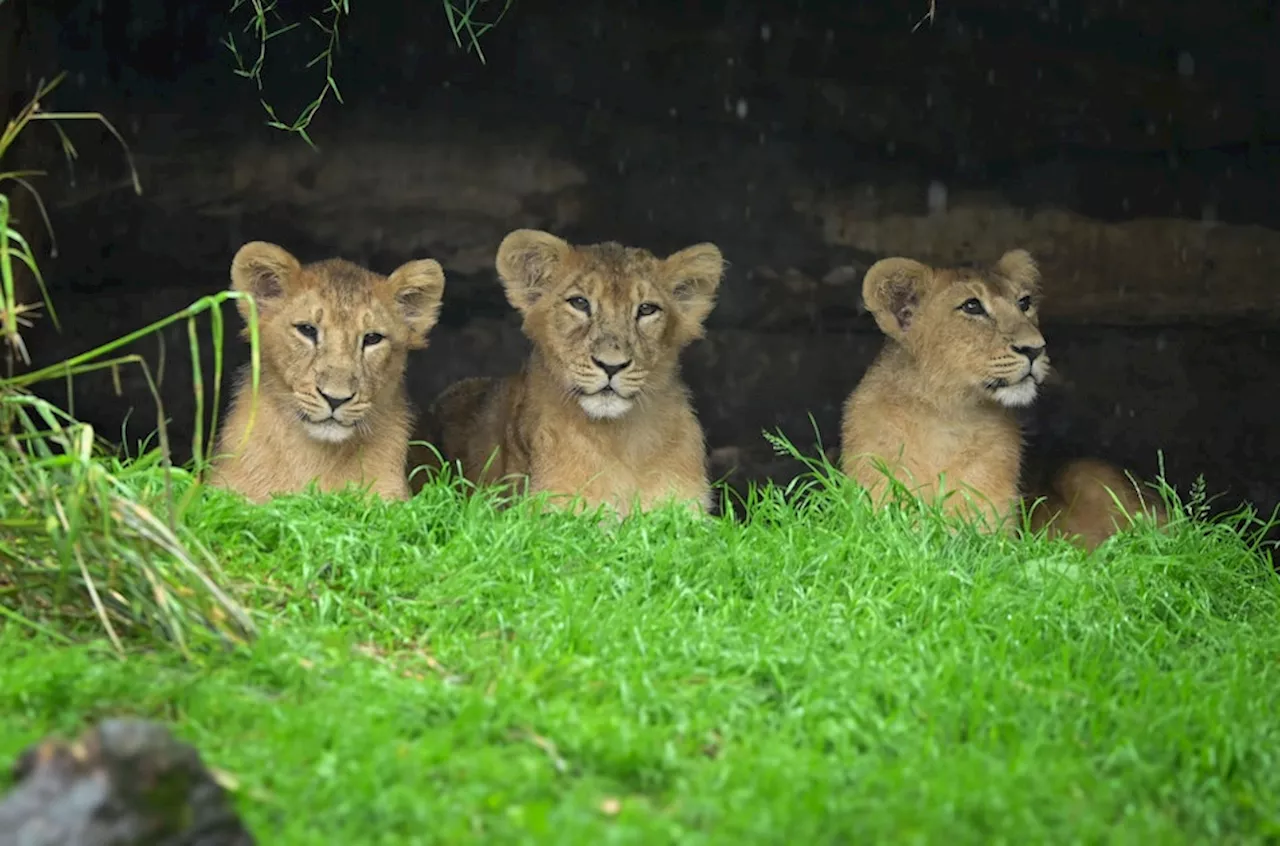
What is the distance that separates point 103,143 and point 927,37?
468 cm

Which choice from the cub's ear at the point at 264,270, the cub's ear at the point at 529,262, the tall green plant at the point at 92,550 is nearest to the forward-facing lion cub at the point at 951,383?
the cub's ear at the point at 529,262

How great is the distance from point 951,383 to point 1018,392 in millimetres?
300

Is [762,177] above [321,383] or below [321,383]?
above

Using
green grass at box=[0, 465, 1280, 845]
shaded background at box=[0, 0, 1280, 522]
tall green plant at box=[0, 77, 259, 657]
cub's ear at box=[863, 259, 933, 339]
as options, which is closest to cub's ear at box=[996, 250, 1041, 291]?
cub's ear at box=[863, 259, 933, 339]

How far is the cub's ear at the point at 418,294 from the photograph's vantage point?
7754 mm

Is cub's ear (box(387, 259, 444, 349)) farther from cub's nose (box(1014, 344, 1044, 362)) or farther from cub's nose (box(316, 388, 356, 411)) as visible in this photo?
cub's nose (box(1014, 344, 1044, 362))

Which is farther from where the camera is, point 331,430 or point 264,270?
point 264,270

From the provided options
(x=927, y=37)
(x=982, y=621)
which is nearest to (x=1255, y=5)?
(x=927, y=37)

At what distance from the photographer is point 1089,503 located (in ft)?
27.0

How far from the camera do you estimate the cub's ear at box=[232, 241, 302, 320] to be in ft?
24.8

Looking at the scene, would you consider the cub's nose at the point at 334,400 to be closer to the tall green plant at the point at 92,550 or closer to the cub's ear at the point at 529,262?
the cub's ear at the point at 529,262

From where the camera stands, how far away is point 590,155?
33.2ft

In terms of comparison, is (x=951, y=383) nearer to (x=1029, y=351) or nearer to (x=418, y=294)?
(x=1029, y=351)

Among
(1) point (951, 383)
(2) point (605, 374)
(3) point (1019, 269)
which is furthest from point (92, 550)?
(3) point (1019, 269)
